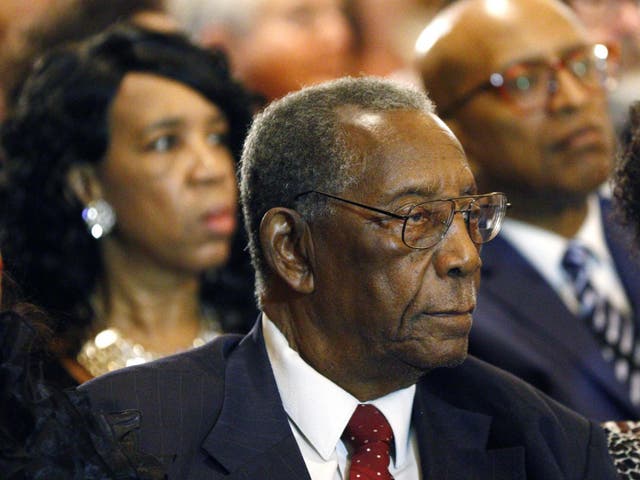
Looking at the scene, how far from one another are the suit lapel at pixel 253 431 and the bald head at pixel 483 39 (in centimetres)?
173

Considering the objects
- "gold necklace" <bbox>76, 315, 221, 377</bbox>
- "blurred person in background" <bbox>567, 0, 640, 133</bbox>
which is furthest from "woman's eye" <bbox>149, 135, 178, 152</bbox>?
"blurred person in background" <bbox>567, 0, 640, 133</bbox>

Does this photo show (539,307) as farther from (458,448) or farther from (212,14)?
(212,14)

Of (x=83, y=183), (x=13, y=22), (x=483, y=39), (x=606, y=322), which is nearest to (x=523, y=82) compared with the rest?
(x=483, y=39)

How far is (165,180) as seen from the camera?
3.92m

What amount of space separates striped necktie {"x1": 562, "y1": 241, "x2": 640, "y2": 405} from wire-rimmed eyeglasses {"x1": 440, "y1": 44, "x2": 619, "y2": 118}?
1.59 feet

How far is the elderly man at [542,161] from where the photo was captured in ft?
12.7

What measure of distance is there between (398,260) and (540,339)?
4.29 ft

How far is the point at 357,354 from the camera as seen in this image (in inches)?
104

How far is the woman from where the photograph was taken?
3945 mm

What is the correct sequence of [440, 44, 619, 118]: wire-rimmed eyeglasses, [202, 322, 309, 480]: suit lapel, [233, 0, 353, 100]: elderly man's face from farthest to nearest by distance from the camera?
[233, 0, 353, 100]: elderly man's face, [440, 44, 619, 118]: wire-rimmed eyeglasses, [202, 322, 309, 480]: suit lapel

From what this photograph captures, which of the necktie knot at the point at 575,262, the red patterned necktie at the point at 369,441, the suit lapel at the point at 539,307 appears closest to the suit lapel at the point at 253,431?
the red patterned necktie at the point at 369,441

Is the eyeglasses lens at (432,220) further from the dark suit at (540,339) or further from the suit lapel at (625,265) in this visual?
the suit lapel at (625,265)

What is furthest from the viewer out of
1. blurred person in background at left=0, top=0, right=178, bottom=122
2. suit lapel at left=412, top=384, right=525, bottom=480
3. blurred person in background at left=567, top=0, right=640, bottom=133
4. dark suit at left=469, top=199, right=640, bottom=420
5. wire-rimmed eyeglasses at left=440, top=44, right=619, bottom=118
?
blurred person in background at left=567, top=0, right=640, bottom=133

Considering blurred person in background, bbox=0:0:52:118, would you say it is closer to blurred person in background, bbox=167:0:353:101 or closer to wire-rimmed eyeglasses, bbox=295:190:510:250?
blurred person in background, bbox=167:0:353:101
